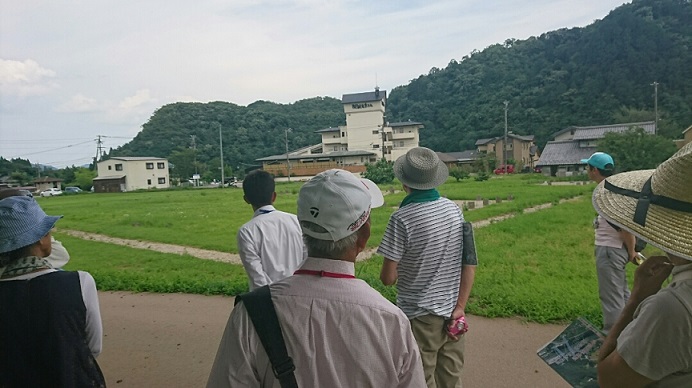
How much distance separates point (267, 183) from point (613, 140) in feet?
87.7

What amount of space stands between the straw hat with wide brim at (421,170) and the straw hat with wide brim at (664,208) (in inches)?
37.8

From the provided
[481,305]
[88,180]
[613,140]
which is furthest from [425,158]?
[88,180]

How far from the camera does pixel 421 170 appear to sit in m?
2.27

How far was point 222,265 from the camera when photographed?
325 inches

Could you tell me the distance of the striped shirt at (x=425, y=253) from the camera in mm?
2201

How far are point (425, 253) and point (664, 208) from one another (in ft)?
3.68

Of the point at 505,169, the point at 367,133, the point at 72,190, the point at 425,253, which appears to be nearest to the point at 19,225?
the point at 425,253

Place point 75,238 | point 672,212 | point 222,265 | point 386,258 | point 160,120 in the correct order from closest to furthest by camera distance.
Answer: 1. point 672,212
2. point 386,258
3. point 222,265
4. point 75,238
5. point 160,120

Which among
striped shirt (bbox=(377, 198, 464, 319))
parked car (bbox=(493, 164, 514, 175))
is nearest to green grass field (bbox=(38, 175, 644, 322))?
striped shirt (bbox=(377, 198, 464, 319))

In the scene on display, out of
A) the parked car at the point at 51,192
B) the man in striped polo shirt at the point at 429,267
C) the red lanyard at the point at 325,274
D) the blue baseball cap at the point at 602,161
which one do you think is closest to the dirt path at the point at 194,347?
the man in striped polo shirt at the point at 429,267

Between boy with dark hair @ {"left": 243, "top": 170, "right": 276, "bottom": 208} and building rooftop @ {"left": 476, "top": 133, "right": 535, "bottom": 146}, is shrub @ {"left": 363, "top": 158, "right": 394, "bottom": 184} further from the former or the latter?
boy with dark hair @ {"left": 243, "top": 170, "right": 276, "bottom": 208}

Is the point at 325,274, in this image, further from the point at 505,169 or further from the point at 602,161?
the point at 505,169

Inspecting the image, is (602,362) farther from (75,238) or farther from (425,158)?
(75,238)

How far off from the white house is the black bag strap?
46.8m
